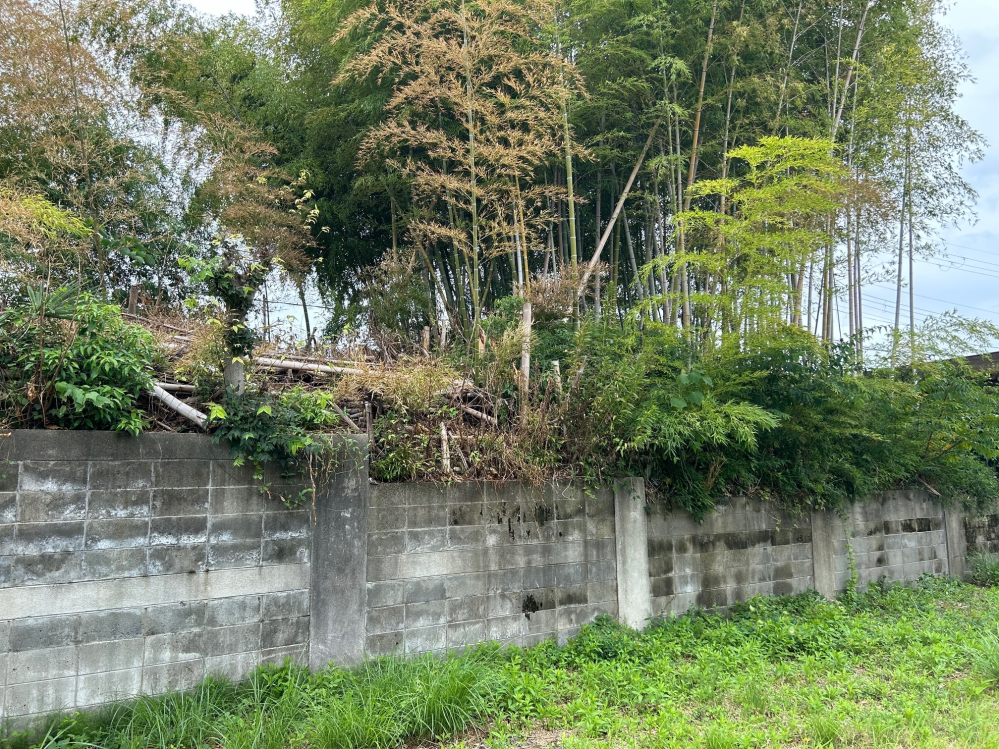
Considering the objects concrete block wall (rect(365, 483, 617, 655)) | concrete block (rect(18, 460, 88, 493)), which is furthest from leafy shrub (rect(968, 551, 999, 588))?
concrete block (rect(18, 460, 88, 493))

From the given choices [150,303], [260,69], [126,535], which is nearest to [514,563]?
[126,535]

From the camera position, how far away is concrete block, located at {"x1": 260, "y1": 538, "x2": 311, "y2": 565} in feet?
11.2

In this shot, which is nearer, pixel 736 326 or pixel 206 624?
pixel 206 624

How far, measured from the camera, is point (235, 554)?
3311 mm

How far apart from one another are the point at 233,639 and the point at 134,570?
0.59 meters

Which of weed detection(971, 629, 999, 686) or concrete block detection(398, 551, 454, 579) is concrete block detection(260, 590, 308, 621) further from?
weed detection(971, 629, 999, 686)

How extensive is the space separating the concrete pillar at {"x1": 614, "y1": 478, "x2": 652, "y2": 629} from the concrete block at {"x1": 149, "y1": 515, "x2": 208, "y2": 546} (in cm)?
278

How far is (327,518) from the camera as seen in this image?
141 inches

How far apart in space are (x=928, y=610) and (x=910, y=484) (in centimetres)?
184

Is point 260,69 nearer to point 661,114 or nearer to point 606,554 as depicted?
point 661,114

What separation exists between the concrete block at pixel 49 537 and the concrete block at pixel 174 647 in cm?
56

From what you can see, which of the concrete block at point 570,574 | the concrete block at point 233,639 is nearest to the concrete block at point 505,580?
the concrete block at point 570,574

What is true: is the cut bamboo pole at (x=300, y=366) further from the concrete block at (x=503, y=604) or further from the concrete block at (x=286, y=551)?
the concrete block at (x=503, y=604)

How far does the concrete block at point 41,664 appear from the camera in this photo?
274cm
